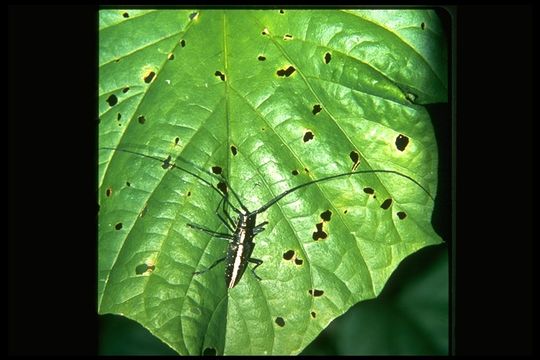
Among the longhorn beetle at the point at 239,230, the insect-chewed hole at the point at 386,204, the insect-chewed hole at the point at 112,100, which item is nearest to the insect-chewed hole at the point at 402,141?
the longhorn beetle at the point at 239,230

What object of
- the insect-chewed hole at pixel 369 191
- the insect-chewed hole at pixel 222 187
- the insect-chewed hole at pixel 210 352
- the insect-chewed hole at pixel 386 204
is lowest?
the insect-chewed hole at pixel 210 352

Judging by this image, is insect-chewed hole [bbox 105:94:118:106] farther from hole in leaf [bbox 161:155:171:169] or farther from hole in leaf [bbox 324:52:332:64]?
hole in leaf [bbox 324:52:332:64]

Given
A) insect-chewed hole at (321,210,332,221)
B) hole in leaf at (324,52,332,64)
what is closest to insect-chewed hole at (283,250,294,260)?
insect-chewed hole at (321,210,332,221)

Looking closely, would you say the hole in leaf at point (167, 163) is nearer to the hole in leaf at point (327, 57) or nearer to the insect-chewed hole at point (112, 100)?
the insect-chewed hole at point (112, 100)

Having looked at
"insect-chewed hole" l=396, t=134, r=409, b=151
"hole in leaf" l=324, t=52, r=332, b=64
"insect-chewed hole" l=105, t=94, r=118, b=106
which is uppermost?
"hole in leaf" l=324, t=52, r=332, b=64

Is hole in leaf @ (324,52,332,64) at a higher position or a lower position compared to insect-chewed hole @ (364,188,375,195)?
higher

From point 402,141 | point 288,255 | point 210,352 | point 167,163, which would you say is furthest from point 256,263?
point 402,141

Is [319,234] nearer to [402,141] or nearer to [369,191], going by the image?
[369,191]
